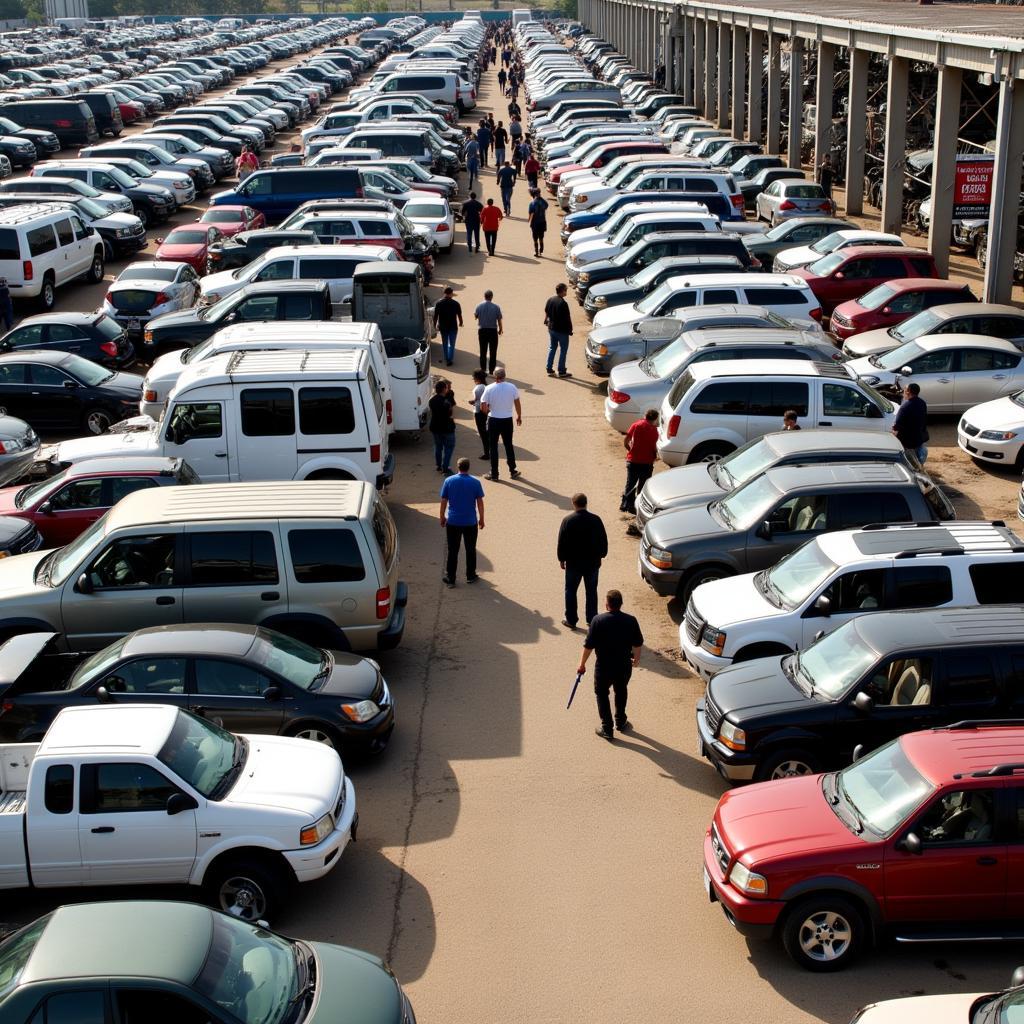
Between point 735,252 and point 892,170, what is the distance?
10.0 meters

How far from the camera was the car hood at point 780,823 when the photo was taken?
8.40 m

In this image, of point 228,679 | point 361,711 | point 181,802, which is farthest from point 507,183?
point 181,802

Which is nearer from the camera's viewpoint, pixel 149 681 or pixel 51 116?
pixel 149 681

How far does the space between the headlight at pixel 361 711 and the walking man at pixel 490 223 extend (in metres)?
22.0

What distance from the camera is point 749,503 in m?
13.7

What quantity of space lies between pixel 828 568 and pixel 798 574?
0.35 m

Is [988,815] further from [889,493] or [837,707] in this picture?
[889,493]

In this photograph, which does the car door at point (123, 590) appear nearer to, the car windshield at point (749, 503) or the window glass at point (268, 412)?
the window glass at point (268, 412)

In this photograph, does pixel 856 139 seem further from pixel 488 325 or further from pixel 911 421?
pixel 911 421

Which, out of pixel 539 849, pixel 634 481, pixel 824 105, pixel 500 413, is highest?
pixel 824 105

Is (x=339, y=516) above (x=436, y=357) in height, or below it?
above

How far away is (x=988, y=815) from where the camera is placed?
8.31m

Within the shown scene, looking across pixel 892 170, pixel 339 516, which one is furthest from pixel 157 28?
pixel 339 516

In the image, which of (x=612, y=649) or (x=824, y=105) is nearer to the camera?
(x=612, y=649)
